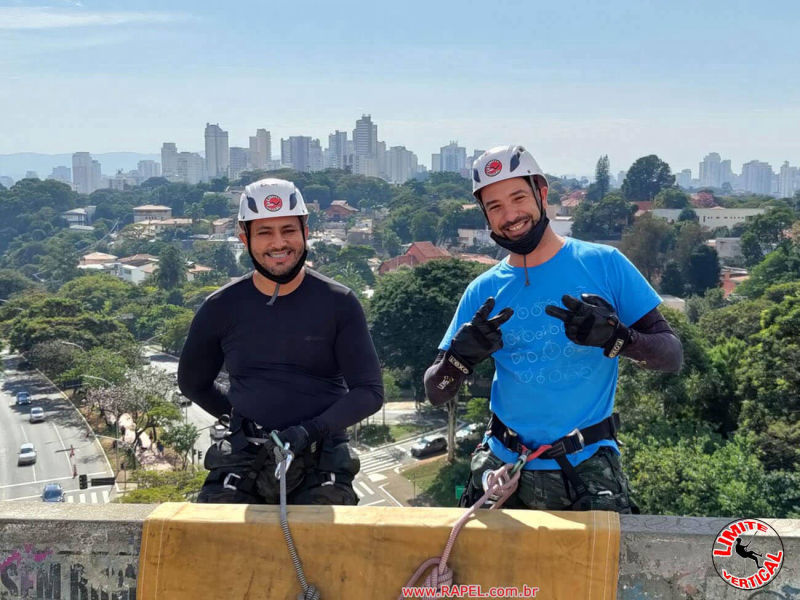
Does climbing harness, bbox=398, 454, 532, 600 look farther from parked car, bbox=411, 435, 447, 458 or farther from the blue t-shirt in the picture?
parked car, bbox=411, 435, 447, 458

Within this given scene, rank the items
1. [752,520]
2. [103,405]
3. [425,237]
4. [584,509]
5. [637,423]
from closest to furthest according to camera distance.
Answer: [752,520], [584,509], [637,423], [103,405], [425,237]

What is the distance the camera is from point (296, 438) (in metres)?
3.50

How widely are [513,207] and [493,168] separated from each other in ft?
0.70

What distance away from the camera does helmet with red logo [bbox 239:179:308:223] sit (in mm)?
3824

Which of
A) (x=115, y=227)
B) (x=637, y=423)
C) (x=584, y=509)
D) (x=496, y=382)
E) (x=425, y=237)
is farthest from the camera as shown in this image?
(x=115, y=227)

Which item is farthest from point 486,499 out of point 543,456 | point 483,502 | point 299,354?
point 299,354

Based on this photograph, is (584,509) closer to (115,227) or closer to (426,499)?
(426,499)

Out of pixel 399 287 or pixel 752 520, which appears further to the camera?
pixel 399 287

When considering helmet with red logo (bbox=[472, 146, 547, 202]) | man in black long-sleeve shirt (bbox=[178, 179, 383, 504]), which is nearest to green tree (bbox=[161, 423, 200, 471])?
man in black long-sleeve shirt (bbox=[178, 179, 383, 504])

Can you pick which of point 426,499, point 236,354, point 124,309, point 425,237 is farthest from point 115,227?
point 236,354

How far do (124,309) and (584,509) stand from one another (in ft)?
210

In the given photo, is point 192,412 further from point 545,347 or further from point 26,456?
point 545,347

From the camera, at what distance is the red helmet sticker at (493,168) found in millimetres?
3586

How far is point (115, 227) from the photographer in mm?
144875
